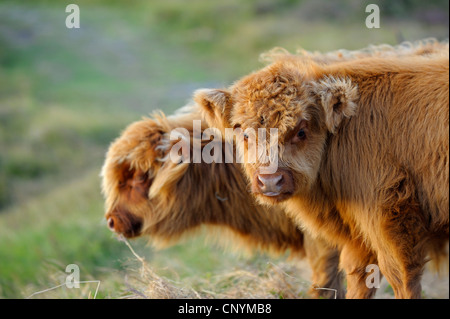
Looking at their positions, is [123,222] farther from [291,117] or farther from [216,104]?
[291,117]

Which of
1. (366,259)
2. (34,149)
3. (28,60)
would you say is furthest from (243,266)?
(28,60)

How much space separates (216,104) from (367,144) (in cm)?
143

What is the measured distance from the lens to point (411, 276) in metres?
4.99

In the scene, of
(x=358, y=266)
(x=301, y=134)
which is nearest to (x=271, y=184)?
(x=301, y=134)

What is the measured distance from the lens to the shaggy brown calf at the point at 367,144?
4750 millimetres

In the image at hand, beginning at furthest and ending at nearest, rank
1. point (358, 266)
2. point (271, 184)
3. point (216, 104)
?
1. point (358, 266)
2. point (216, 104)
3. point (271, 184)

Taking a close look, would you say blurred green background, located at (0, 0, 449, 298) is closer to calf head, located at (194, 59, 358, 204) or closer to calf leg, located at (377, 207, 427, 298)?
calf head, located at (194, 59, 358, 204)

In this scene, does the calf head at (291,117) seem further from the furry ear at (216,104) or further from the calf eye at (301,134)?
the furry ear at (216,104)

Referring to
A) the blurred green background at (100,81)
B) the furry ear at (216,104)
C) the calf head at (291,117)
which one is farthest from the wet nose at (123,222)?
the calf head at (291,117)

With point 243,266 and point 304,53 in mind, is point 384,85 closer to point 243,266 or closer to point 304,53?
point 304,53

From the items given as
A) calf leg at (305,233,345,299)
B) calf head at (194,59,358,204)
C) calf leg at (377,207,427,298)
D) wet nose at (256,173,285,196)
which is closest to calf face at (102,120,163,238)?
calf head at (194,59,358,204)

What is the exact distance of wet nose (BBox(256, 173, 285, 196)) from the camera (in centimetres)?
466

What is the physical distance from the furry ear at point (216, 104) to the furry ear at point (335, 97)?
34.0 inches

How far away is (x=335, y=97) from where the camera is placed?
15.7 feet
